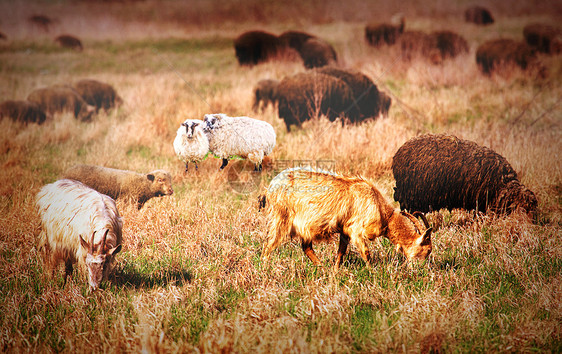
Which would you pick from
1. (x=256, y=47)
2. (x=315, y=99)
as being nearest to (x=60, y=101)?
(x=256, y=47)

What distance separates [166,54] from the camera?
1272 cm

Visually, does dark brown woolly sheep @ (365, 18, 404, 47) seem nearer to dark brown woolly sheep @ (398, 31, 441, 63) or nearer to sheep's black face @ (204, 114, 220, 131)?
dark brown woolly sheep @ (398, 31, 441, 63)

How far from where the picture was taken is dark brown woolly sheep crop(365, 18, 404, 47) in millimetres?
15688

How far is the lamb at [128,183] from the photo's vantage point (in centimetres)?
492

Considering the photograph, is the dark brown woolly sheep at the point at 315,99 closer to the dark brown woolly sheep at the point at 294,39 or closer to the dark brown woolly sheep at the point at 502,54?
the dark brown woolly sheep at the point at 294,39

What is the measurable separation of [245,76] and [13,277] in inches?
304

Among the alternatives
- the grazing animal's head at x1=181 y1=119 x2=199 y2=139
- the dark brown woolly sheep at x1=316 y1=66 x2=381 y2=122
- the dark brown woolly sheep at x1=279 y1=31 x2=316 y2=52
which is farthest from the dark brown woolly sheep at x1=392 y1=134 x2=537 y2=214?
the dark brown woolly sheep at x1=279 y1=31 x2=316 y2=52

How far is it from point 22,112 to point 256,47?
6457 millimetres

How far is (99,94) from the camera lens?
9797 millimetres

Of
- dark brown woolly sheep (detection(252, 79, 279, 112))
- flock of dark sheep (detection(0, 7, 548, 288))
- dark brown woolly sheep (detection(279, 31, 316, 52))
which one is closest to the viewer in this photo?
flock of dark sheep (detection(0, 7, 548, 288))

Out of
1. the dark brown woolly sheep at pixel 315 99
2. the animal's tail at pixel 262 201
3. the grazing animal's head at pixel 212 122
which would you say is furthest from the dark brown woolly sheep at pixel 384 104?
the animal's tail at pixel 262 201

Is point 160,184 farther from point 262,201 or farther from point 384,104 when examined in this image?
point 384,104

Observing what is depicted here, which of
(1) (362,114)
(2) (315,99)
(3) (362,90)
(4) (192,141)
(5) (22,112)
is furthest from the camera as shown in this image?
(3) (362,90)

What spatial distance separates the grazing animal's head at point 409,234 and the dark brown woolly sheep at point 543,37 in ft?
41.7
